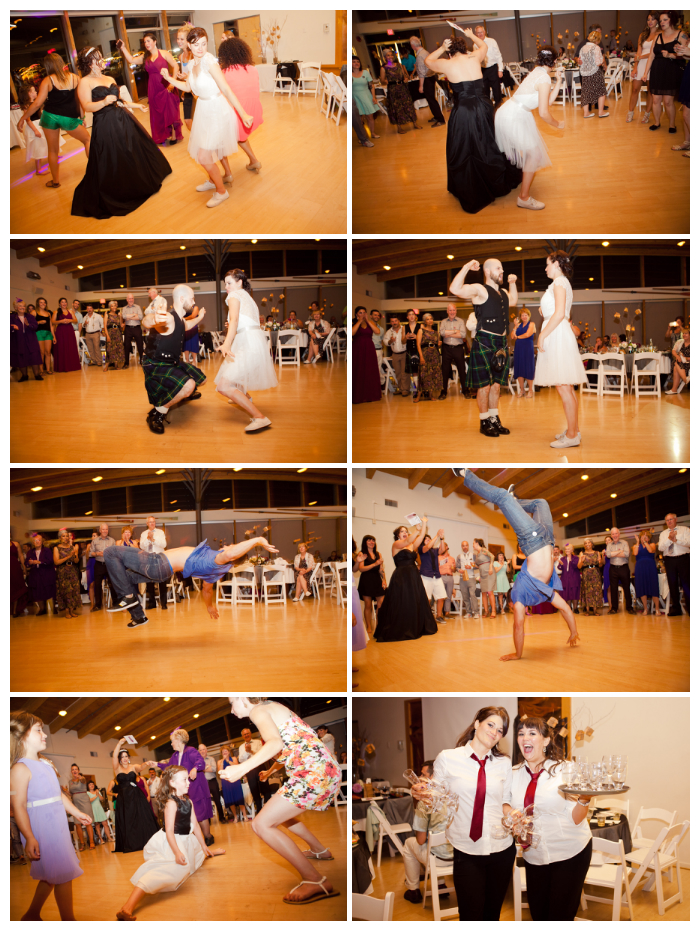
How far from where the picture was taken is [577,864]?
14.1ft

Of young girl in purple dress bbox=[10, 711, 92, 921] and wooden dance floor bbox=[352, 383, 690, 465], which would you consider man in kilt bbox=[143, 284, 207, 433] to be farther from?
young girl in purple dress bbox=[10, 711, 92, 921]

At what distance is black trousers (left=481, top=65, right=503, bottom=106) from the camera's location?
4.39m

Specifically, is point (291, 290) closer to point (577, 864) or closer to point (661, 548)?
point (661, 548)

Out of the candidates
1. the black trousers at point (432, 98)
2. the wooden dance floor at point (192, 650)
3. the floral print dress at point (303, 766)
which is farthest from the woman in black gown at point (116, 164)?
the floral print dress at point (303, 766)

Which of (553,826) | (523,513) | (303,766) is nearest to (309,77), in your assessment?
(523,513)

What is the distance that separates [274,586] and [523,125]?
3020 mm

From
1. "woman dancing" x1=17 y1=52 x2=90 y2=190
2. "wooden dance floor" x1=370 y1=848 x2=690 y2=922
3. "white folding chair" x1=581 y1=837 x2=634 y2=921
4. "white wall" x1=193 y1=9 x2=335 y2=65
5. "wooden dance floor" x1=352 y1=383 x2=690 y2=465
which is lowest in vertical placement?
"wooden dance floor" x1=370 y1=848 x2=690 y2=922

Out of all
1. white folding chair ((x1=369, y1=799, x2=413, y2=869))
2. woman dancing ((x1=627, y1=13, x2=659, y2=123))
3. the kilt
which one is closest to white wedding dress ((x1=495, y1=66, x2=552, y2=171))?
woman dancing ((x1=627, y1=13, x2=659, y2=123))

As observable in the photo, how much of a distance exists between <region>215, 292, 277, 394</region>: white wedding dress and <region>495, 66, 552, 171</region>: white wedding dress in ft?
5.67

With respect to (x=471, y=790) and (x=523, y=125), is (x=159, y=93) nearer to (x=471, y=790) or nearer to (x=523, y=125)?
(x=523, y=125)

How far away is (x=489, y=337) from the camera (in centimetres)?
441

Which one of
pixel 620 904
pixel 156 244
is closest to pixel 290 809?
pixel 620 904

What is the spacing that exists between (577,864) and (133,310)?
4007 millimetres

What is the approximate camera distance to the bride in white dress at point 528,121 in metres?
4.39
